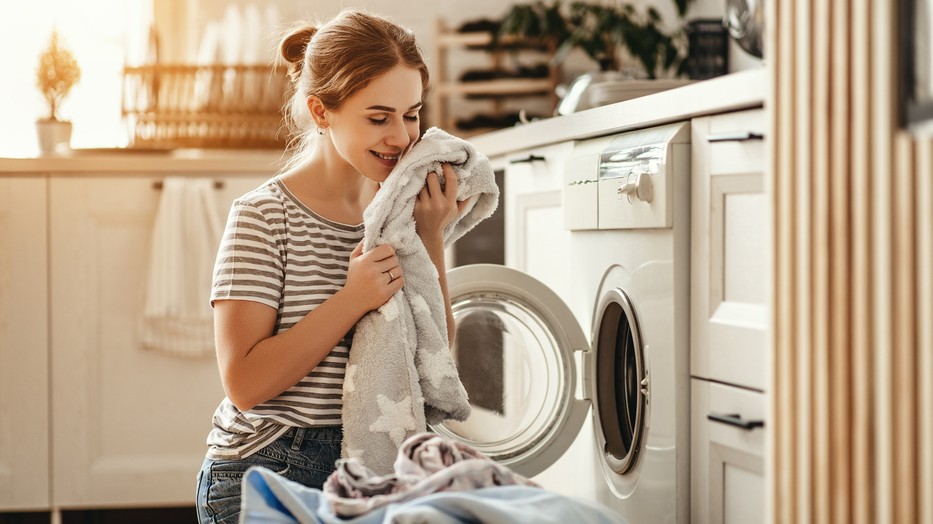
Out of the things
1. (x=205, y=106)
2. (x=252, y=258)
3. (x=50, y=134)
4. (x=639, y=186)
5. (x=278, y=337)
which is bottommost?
(x=278, y=337)

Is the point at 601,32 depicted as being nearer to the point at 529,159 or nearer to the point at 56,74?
the point at 529,159

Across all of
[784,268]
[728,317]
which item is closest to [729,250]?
[728,317]

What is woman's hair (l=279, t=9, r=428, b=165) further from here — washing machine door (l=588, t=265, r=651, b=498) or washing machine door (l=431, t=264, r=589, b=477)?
washing machine door (l=588, t=265, r=651, b=498)

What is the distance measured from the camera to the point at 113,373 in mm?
2492

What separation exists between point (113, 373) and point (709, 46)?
1.76m

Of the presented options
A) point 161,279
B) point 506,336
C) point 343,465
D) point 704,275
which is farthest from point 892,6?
point 161,279

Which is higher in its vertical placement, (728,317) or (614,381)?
(728,317)

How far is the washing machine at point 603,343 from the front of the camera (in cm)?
141

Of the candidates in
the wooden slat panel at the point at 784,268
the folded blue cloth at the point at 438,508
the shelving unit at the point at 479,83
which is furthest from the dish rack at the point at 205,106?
the wooden slat panel at the point at 784,268

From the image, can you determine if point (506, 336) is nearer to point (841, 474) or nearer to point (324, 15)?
point (841, 474)

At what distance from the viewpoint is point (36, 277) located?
2459 millimetres

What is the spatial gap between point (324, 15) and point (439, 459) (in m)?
2.31

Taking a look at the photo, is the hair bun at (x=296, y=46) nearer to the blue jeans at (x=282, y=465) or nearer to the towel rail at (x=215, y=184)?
the blue jeans at (x=282, y=465)

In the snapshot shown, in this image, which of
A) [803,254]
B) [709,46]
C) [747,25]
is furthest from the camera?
[709,46]
